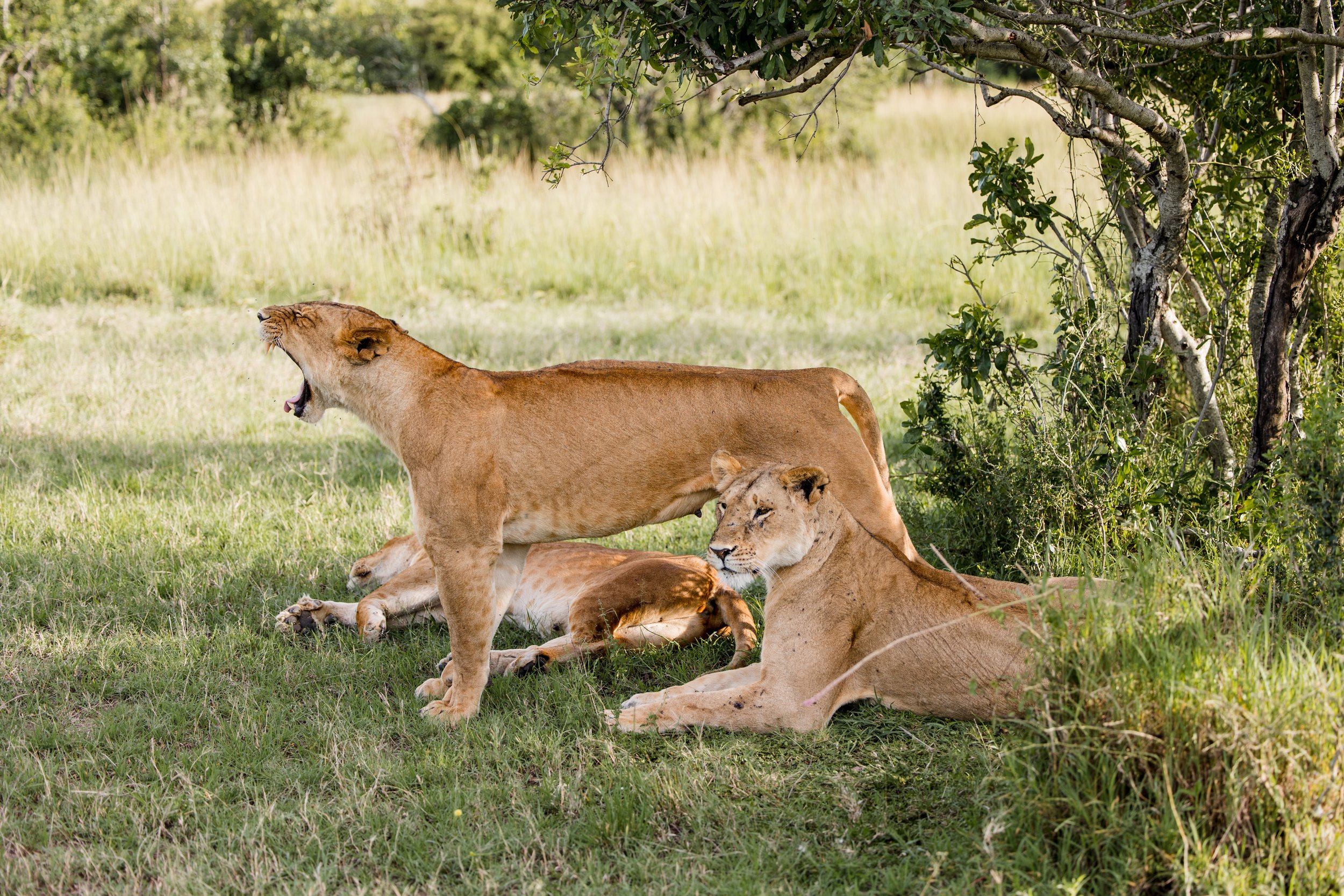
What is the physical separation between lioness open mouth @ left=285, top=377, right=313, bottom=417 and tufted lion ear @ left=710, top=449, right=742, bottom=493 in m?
1.60

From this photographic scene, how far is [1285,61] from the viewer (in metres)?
5.76

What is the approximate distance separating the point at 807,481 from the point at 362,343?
1768 mm

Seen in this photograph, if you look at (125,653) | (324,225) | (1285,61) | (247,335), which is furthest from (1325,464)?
(324,225)

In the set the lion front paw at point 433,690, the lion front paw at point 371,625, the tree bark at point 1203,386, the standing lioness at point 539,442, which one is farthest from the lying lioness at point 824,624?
the tree bark at point 1203,386

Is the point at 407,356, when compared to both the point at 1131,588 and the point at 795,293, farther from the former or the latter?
the point at 795,293

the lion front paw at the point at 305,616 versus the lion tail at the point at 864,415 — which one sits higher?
the lion tail at the point at 864,415

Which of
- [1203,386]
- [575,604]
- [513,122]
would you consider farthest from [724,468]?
[513,122]

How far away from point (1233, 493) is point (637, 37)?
9.92 ft

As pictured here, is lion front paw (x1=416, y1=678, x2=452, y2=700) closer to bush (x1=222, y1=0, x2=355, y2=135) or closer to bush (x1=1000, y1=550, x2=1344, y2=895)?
bush (x1=1000, y1=550, x2=1344, y2=895)

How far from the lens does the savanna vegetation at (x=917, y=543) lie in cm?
341

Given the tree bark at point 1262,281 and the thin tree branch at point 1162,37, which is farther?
the tree bark at point 1262,281

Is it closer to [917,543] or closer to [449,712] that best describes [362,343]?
[449,712]

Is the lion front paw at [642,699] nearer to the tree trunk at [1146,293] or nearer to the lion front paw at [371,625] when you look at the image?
the lion front paw at [371,625]

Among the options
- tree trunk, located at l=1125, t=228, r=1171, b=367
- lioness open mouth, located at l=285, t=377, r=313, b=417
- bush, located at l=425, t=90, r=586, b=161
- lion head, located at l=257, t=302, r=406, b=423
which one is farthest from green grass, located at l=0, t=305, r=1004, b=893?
bush, located at l=425, t=90, r=586, b=161
